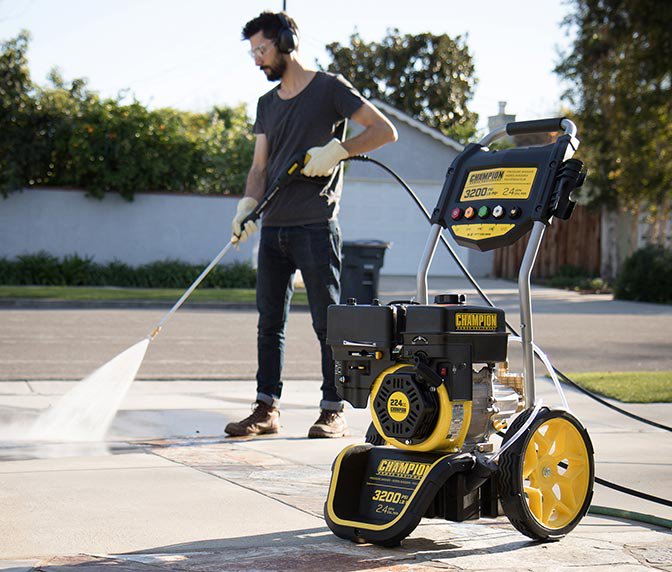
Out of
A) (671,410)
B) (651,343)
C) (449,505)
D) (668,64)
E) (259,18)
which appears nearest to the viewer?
(449,505)

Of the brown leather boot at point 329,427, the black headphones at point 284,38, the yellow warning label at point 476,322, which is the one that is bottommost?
the brown leather boot at point 329,427

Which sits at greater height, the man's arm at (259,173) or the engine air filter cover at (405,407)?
the man's arm at (259,173)

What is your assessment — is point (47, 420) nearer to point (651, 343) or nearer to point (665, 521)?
point (665, 521)

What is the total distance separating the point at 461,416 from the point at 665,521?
1.04 metres

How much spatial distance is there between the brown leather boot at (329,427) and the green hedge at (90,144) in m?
18.8

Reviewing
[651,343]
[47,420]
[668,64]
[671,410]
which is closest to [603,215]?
[668,64]

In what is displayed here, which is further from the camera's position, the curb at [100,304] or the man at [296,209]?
the curb at [100,304]

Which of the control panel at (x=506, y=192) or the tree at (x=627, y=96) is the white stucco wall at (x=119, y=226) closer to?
the tree at (x=627, y=96)

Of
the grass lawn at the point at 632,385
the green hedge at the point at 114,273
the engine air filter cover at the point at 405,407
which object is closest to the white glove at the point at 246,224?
the engine air filter cover at the point at 405,407

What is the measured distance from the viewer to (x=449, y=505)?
12.7 feet

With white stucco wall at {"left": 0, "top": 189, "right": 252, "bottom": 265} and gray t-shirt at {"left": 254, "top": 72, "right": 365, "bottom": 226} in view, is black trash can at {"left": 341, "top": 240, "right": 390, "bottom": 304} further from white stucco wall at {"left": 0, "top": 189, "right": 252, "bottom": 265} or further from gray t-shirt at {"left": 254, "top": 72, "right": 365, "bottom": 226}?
gray t-shirt at {"left": 254, "top": 72, "right": 365, "bottom": 226}

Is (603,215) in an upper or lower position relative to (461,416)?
upper

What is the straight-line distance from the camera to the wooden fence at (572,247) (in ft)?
112

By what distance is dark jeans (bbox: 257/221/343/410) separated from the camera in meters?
6.27
